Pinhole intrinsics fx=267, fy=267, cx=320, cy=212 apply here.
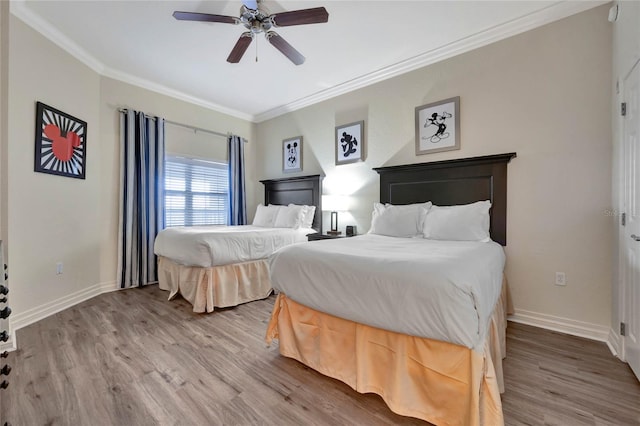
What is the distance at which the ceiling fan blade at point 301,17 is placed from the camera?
1922 millimetres

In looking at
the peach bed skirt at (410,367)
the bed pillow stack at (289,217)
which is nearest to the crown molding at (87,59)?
the bed pillow stack at (289,217)

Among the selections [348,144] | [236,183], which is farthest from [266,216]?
[348,144]

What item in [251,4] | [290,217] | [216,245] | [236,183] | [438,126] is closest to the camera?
[251,4]

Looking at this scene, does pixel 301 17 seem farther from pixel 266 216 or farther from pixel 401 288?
pixel 266 216

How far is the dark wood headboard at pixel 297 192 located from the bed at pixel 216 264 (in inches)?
26.0

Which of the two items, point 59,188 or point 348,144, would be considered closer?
point 59,188

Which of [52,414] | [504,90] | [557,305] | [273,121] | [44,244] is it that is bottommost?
[52,414]

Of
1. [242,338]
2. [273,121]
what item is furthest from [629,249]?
[273,121]

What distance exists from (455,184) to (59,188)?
4187 millimetres

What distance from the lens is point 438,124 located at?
297cm

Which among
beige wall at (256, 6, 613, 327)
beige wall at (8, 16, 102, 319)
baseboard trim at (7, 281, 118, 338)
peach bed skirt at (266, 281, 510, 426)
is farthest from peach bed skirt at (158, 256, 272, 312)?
beige wall at (256, 6, 613, 327)

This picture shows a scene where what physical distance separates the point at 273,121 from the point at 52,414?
4.43 meters

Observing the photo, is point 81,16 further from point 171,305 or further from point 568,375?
point 568,375

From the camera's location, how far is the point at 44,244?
269 cm
